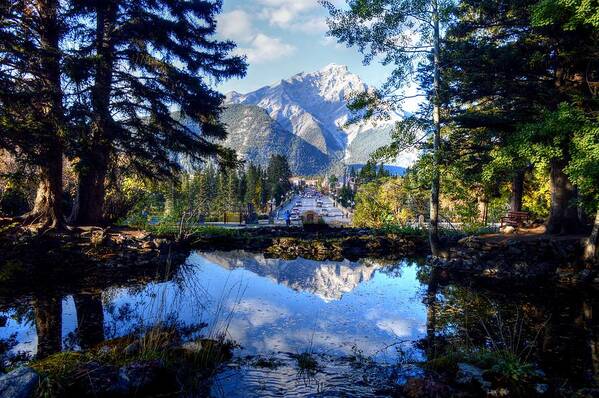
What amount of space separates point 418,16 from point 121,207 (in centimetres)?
1563

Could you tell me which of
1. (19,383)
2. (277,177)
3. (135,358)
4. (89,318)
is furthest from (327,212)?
(19,383)

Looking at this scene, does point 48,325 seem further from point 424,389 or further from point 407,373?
point 424,389

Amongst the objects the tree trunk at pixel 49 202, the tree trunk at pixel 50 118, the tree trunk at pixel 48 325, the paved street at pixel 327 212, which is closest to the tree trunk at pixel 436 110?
the tree trunk at pixel 48 325

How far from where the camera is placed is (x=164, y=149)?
1559 centimetres

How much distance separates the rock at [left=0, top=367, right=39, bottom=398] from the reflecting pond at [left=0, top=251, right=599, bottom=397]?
Result: 1908 millimetres

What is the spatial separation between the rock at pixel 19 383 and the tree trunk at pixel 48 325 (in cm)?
182

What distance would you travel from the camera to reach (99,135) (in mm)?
13812

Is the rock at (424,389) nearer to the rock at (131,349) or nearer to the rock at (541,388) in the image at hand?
the rock at (541,388)

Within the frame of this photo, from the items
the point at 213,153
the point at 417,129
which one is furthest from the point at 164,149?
the point at 417,129

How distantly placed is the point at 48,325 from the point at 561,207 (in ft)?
55.5

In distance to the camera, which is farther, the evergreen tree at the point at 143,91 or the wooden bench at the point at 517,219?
the wooden bench at the point at 517,219

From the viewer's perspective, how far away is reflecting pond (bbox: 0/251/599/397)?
5.54 meters

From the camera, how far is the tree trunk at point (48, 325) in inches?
236

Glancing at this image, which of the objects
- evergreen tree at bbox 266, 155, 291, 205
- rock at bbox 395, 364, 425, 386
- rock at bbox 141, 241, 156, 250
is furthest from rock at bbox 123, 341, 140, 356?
evergreen tree at bbox 266, 155, 291, 205
